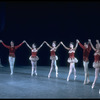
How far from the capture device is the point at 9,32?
17188mm

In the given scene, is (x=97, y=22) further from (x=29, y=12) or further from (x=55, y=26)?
(x=29, y=12)

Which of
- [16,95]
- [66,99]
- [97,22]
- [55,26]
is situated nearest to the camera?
[66,99]

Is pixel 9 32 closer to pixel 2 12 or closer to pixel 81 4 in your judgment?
pixel 2 12

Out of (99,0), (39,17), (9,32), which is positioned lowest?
(9,32)

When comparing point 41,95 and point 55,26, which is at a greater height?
point 55,26

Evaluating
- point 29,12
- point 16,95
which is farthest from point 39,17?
point 16,95

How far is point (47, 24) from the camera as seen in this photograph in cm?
1600

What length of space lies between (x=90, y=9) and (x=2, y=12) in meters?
6.80

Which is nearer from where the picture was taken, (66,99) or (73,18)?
(66,99)

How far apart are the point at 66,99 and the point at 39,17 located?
10963 mm

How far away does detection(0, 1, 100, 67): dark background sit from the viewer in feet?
47.1

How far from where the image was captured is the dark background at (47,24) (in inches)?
565

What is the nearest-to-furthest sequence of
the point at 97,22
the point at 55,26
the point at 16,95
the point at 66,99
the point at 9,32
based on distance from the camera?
1. the point at 66,99
2. the point at 16,95
3. the point at 97,22
4. the point at 55,26
5. the point at 9,32

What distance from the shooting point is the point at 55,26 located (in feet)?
51.8
